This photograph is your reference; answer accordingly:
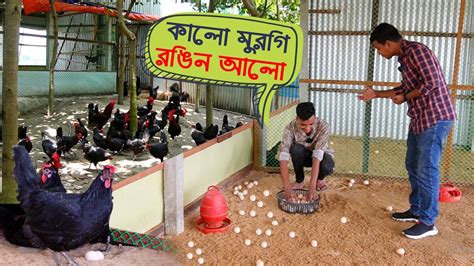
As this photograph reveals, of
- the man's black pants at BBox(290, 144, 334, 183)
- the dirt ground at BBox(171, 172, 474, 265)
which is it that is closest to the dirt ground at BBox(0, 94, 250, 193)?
the dirt ground at BBox(171, 172, 474, 265)

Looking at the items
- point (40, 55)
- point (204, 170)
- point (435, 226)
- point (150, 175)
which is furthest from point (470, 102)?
point (40, 55)

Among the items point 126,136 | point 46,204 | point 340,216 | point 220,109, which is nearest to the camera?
point 46,204

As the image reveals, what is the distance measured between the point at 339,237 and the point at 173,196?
1.55m

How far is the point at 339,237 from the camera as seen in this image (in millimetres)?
4215

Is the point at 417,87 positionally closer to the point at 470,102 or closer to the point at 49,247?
the point at 470,102

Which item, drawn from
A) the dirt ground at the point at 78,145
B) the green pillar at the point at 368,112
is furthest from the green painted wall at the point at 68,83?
the green pillar at the point at 368,112

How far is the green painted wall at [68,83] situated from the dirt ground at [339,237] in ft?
29.0

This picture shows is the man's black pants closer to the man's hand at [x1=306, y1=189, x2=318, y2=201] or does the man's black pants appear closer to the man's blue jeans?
the man's hand at [x1=306, y1=189, x2=318, y2=201]

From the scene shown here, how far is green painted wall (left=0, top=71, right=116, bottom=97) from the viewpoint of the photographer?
12211 millimetres

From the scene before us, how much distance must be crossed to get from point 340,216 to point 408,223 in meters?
0.65

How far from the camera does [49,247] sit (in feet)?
10.0

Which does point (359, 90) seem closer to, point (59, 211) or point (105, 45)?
point (59, 211)

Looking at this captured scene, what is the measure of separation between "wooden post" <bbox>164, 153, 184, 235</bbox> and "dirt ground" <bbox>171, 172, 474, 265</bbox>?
0.44 feet

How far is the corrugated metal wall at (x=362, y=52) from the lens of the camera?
6148 mm
